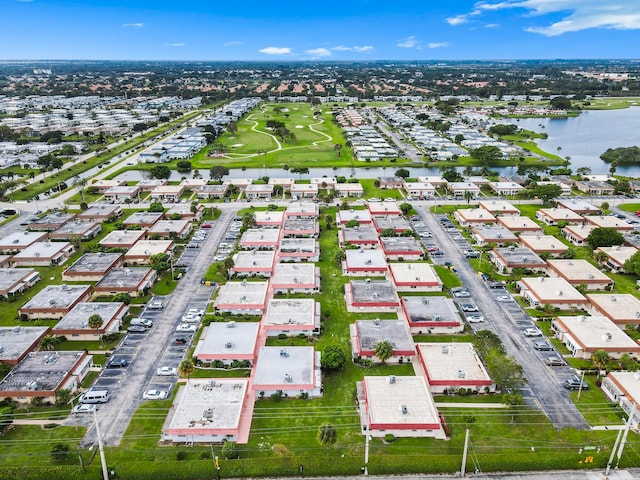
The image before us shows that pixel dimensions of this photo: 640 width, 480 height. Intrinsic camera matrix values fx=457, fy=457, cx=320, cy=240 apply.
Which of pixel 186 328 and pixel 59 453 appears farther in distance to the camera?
pixel 186 328

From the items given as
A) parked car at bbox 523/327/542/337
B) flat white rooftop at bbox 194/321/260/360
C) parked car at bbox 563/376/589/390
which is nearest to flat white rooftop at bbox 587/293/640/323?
parked car at bbox 523/327/542/337

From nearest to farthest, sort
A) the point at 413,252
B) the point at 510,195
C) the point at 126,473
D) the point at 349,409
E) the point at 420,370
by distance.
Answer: the point at 126,473
the point at 349,409
the point at 420,370
the point at 413,252
the point at 510,195

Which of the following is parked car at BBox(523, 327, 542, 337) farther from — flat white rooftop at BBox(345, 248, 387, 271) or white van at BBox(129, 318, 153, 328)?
white van at BBox(129, 318, 153, 328)

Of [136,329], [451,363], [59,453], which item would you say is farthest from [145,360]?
[451,363]

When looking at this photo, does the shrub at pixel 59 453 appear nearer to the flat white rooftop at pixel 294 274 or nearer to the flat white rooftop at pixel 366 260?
the flat white rooftop at pixel 294 274

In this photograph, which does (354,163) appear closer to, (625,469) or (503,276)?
(503,276)

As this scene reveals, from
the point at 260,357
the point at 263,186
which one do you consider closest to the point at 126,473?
the point at 260,357

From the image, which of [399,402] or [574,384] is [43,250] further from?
[574,384]

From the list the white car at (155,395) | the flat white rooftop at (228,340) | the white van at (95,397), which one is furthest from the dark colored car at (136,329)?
the white car at (155,395)
